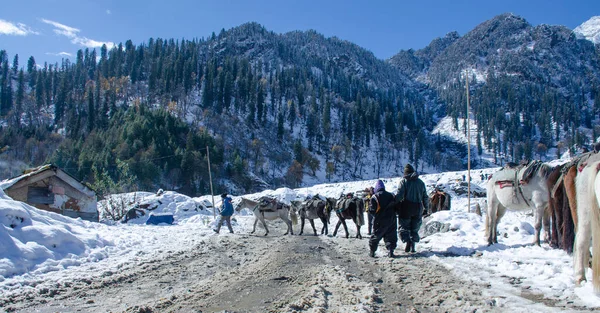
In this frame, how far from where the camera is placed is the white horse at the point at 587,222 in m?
3.96

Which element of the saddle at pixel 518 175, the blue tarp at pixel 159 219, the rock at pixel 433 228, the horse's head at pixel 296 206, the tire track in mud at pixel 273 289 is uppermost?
the saddle at pixel 518 175

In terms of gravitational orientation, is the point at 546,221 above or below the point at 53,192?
below

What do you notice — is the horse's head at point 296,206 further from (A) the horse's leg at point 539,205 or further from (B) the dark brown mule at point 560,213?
(B) the dark brown mule at point 560,213

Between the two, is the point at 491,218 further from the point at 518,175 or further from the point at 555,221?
the point at 555,221

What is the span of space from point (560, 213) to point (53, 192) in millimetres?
23734

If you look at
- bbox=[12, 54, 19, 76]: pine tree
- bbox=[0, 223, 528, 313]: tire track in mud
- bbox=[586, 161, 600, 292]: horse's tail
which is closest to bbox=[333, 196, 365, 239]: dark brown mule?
bbox=[0, 223, 528, 313]: tire track in mud

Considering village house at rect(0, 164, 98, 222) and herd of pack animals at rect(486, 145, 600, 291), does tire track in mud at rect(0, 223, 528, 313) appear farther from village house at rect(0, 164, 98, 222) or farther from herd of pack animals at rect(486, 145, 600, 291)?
village house at rect(0, 164, 98, 222)

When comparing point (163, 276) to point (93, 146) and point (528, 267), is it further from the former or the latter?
point (93, 146)

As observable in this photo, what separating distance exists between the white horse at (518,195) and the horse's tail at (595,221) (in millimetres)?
3682

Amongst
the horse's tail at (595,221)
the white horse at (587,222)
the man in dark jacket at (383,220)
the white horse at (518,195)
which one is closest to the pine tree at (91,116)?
the man in dark jacket at (383,220)

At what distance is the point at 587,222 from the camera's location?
4.52 meters

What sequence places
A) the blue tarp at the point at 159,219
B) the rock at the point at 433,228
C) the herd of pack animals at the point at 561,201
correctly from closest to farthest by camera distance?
the herd of pack animals at the point at 561,201, the rock at the point at 433,228, the blue tarp at the point at 159,219

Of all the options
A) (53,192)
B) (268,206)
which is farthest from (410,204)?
(53,192)

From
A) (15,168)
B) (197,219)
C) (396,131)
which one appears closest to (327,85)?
(396,131)
